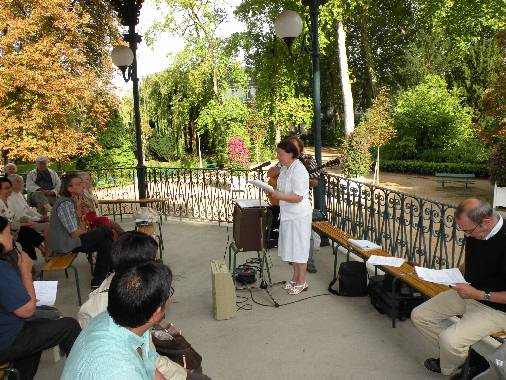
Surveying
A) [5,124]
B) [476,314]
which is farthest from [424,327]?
[5,124]

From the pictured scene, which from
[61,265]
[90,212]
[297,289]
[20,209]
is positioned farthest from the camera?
[20,209]

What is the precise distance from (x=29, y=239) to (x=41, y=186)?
3016 mm

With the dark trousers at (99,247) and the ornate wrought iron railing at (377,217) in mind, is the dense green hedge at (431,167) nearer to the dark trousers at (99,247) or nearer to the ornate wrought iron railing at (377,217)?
the ornate wrought iron railing at (377,217)

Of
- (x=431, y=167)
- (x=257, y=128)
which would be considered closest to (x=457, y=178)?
(x=431, y=167)

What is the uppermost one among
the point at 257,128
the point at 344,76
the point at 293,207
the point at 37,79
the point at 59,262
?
the point at 344,76

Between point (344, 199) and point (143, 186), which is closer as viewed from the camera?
point (344, 199)

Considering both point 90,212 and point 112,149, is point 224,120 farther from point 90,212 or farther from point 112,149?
point 90,212

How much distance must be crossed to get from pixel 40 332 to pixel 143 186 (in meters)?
6.29

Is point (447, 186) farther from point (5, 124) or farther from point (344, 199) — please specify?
point (5, 124)

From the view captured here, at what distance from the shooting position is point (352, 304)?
16.2 feet

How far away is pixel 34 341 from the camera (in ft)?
9.98

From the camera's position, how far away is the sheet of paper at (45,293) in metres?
3.63

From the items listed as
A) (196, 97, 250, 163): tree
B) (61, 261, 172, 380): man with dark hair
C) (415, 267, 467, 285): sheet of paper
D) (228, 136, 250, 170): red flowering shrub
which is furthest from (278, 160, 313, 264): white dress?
(196, 97, 250, 163): tree

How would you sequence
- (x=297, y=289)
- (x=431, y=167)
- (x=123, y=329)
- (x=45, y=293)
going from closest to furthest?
(x=123, y=329) → (x=45, y=293) → (x=297, y=289) → (x=431, y=167)
